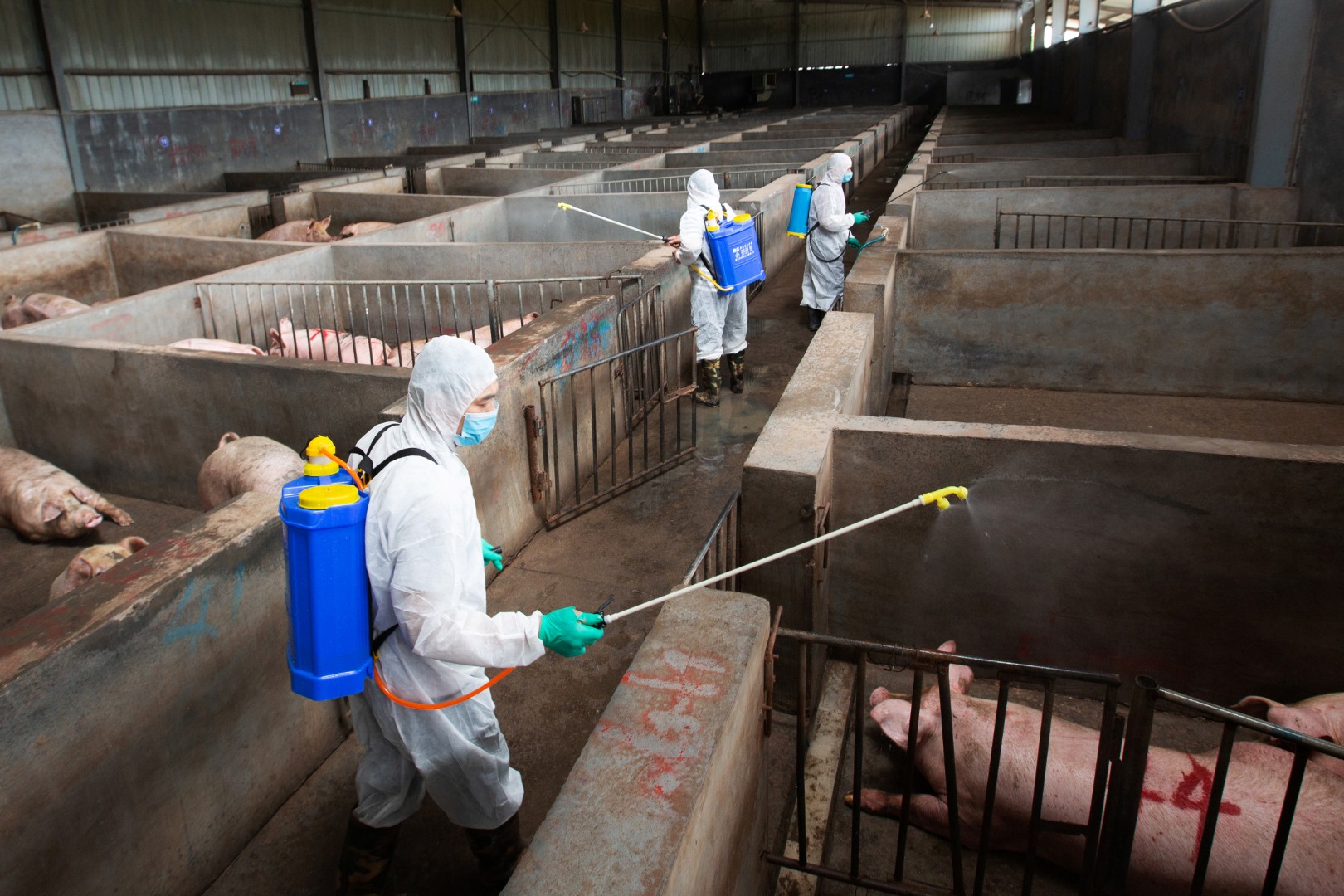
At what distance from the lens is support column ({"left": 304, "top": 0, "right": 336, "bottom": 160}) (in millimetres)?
20578

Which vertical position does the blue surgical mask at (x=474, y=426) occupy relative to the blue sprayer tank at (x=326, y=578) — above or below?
above

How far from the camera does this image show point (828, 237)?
9.48 m

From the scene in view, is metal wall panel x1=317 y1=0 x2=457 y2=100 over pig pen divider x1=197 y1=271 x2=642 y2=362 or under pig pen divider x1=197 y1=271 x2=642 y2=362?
over

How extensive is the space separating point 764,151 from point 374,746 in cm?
1534

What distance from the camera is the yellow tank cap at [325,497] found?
259 cm

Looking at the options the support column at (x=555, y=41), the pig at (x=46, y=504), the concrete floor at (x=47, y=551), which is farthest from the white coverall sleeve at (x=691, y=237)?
the support column at (x=555, y=41)

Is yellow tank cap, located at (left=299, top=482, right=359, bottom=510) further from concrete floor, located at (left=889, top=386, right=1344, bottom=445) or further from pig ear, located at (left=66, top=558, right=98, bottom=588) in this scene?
concrete floor, located at (left=889, top=386, right=1344, bottom=445)

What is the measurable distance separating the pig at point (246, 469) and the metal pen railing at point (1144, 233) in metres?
9.10

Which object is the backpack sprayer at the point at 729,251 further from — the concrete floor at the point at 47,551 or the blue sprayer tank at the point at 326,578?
the blue sprayer tank at the point at 326,578

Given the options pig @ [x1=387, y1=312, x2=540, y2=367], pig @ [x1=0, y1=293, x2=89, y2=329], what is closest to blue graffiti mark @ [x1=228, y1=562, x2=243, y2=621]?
pig @ [x1=387, y1=312, x2=540, y2=367]

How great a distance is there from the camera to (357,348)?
28.3 feet

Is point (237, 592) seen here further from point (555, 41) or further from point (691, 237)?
point (555, 41)

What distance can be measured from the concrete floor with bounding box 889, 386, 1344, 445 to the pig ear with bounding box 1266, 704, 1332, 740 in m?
4.35

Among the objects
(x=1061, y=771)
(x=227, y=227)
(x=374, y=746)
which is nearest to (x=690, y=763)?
(x=374, y=746)
